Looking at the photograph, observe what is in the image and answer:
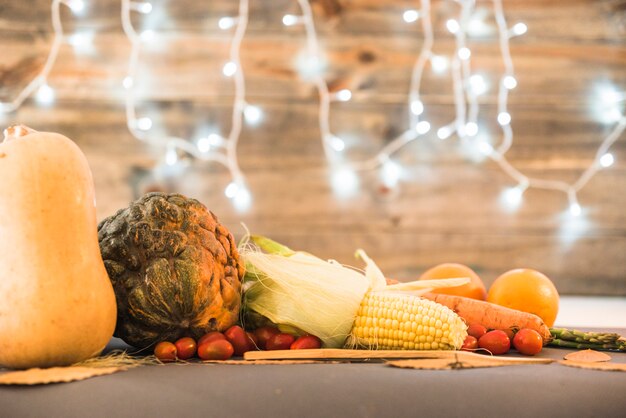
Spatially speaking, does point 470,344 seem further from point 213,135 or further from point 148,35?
point 148,35

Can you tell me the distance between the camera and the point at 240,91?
2.38 m

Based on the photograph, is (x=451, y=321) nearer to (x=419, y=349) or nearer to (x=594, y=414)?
(x=419, y=349)

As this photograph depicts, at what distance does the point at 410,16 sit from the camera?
7.84 ft

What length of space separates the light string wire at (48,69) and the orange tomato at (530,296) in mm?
1819

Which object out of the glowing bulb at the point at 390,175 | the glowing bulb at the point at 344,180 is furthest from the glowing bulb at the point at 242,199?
the glowing bulb at the point at 390,175

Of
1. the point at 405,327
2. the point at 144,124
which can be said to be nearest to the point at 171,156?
the point at 144,124

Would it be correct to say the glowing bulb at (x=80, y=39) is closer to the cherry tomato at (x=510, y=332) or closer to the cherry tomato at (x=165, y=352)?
the cherry tomato at (x=165, y=352)

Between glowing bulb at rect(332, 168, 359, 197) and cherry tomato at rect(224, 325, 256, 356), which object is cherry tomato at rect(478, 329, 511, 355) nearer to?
cherry tomato at rect(224, 325, 256, 356)

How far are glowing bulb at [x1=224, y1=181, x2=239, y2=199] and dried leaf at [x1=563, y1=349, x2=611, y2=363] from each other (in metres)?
1.56

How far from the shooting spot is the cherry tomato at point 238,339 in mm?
975

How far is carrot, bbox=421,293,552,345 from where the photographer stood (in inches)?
42.3

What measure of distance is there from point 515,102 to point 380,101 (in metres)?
0.49

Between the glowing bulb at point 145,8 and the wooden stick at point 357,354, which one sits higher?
the glowing bulb at point 145,8

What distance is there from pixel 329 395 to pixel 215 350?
247mm
